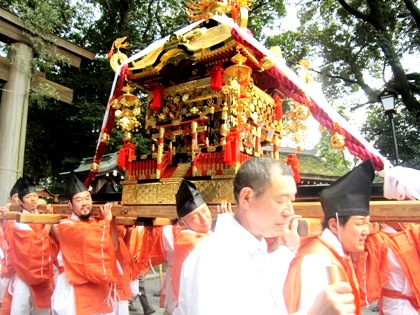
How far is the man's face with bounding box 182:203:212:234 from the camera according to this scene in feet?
11.0

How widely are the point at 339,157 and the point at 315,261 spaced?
2824cm

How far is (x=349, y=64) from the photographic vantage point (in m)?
14.1

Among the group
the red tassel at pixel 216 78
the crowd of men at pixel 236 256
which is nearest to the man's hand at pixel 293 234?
the crowd of men at pixel 236 256

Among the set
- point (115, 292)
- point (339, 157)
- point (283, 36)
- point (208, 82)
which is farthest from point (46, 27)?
Result: point (339, 157)

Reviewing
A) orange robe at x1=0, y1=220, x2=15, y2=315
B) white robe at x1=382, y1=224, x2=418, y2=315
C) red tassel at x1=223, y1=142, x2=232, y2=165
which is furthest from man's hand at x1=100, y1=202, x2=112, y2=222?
white robe at x1=382, y1=224, x2=418, y2=315

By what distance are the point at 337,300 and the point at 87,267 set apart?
316 centimetres

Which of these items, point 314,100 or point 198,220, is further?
point 314,100

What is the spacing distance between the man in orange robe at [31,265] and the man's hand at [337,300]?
14.2 ft

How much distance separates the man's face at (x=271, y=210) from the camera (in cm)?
152

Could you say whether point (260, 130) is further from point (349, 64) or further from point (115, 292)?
point (349, 64)

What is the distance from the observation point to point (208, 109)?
16.1 feet

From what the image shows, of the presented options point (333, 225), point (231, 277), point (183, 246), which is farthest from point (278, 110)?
point (231, 277)

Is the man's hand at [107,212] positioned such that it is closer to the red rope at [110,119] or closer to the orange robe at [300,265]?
the red rope at [110,119]

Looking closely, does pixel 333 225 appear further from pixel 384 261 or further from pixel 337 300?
pixel 384 261
